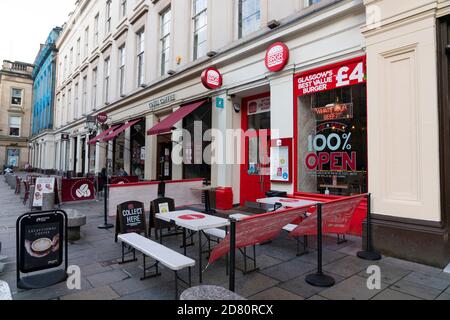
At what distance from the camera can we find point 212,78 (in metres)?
9.23

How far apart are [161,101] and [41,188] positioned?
18.6 ft

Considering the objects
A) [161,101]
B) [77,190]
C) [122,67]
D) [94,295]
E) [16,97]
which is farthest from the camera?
[16,97]

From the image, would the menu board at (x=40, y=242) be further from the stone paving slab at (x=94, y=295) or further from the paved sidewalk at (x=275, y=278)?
the stone paving slab at (x=94, y=295)

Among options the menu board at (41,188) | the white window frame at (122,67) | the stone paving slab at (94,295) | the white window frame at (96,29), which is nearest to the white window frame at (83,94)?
the white window frame at (96,29)

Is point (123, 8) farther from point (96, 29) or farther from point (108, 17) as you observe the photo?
point (96, 29)

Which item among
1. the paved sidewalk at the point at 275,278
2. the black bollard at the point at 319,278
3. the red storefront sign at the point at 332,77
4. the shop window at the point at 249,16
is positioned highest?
the shop window at the point at 249,16

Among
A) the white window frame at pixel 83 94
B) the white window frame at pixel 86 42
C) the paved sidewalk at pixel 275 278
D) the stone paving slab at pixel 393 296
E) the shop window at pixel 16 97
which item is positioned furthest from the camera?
the shop window at pixel 16 97

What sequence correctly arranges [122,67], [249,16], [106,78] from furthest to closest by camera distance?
[106,78], [122,67], [249,16]

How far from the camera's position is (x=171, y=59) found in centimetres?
1187

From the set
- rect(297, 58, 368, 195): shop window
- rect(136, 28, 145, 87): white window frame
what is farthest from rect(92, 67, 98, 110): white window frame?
rect(297, 58, 368, 195): shop window

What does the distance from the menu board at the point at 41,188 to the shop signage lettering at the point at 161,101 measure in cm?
515

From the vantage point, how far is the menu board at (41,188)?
9.74 meters

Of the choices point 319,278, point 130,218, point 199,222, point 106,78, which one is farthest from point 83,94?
point 319,278
